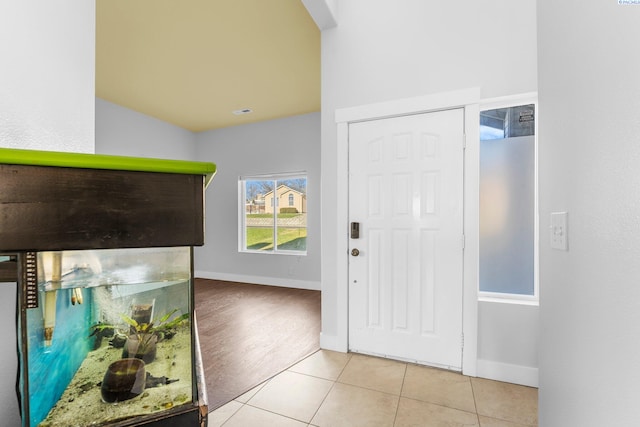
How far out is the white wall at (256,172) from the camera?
4.86 metres

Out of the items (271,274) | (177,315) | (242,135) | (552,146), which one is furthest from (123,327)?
(242,135)

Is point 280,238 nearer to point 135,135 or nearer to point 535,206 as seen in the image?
point 135,135

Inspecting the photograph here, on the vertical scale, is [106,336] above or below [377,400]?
above

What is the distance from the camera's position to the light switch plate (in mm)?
869

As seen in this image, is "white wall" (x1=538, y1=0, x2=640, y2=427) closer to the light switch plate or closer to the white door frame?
the light switch plate

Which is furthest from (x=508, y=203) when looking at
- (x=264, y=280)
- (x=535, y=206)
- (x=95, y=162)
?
(x=264, y=280)

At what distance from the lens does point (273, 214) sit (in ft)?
17.4

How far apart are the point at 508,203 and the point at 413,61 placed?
1332 mm

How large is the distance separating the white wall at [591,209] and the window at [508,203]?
1184mm

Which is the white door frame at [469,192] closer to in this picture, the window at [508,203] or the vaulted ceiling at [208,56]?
the window at [508,203]

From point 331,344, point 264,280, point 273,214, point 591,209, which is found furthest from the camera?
point 273,214

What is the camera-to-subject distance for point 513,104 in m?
2.07

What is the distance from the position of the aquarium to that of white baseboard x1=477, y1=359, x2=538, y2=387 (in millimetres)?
2162

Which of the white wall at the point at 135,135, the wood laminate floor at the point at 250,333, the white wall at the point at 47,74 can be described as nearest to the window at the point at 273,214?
the wood laminate floor at the point at 250,333
